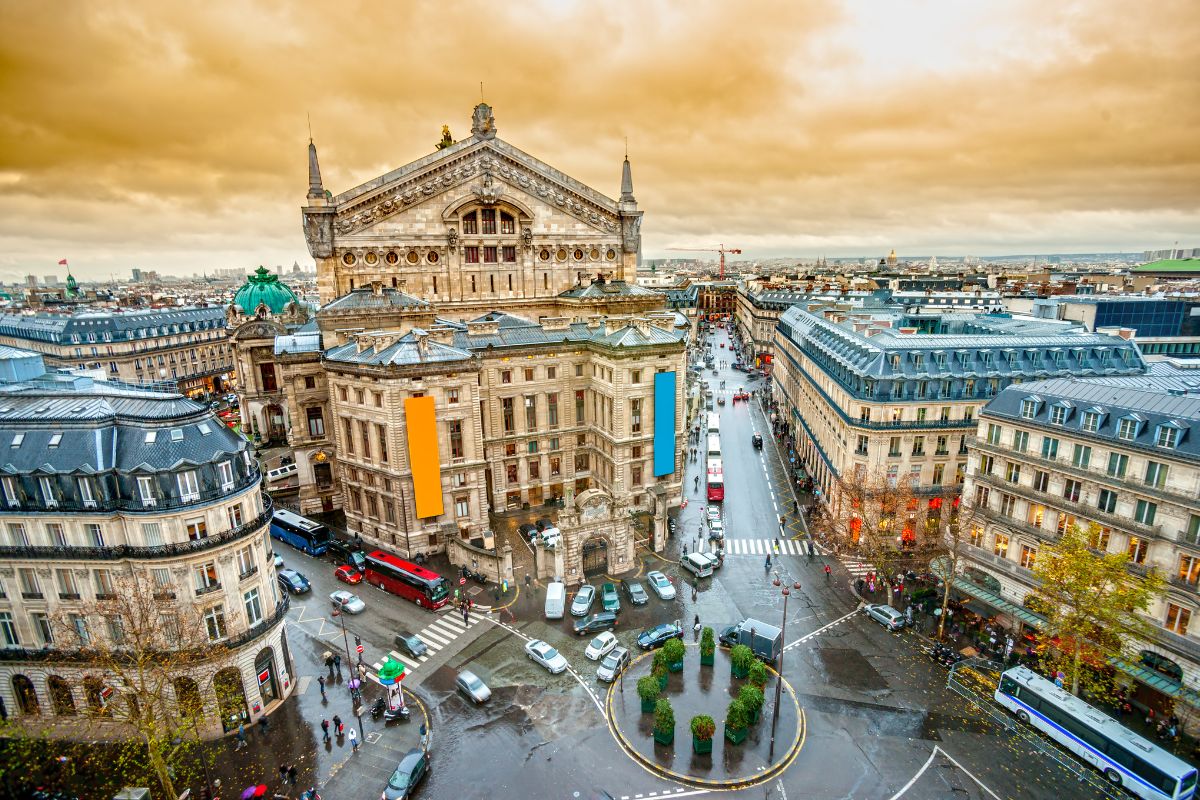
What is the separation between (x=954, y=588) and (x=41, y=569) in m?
64.4

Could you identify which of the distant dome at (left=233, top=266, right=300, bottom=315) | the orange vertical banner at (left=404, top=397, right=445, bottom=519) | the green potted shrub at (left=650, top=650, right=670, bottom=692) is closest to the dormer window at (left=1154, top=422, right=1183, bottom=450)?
the green potted shrub at (left=650, top=650, right=670, bottom=692)

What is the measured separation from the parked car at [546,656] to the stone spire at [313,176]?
54.7m

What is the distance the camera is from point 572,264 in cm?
8331

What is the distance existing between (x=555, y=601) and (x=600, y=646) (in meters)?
6.73

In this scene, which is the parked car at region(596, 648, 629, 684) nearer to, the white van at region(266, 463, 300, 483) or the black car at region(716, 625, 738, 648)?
the black car at region(716, 625, 738, 648)

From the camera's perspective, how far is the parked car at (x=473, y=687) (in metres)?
41.4

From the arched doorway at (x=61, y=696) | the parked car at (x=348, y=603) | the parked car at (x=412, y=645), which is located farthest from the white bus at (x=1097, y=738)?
the arched doorway at (x=61, y=696)

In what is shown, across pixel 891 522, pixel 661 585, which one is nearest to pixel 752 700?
pixel 661 585

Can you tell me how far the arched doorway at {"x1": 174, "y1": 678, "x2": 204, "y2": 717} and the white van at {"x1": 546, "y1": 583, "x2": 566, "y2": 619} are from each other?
24196 millimetres

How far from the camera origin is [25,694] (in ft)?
127

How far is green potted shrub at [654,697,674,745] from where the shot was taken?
3644cm

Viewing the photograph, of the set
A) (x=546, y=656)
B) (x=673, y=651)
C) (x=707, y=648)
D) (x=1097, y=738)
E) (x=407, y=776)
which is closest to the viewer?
(x=407, y=776)

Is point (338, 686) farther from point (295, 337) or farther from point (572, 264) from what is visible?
point (572, 264)

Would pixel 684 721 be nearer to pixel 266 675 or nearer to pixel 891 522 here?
pixel 266 675
